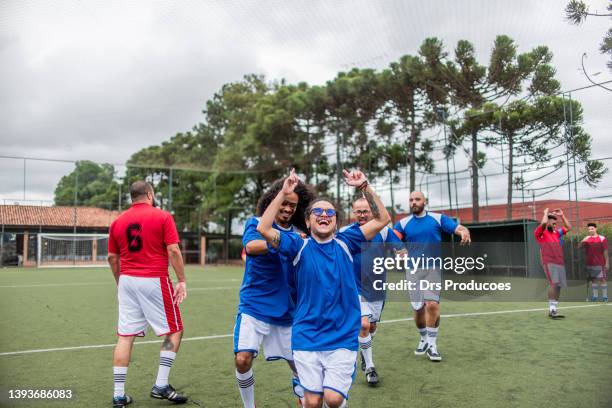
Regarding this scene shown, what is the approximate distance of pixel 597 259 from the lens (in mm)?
12258

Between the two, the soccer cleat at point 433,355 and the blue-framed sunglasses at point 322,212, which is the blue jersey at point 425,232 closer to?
the soccer cleat at point 433,355

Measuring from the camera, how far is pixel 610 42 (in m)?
4.21

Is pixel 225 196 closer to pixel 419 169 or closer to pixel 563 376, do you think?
pixel 419 169

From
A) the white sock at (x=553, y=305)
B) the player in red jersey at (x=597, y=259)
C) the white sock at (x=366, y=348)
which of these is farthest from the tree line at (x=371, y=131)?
the white sock at (x=366, y=348)

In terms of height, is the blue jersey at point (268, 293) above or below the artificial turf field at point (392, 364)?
above

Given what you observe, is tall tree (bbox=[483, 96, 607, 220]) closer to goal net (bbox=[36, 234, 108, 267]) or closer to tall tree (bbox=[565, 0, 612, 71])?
tall tree (bbox=[565, 0, 612, 71])

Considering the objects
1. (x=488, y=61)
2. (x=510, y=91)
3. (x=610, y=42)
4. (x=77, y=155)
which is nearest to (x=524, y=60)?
(x=488, y=61)

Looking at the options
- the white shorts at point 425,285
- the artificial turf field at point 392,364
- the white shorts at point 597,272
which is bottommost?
the artificial turf field at point 392,364

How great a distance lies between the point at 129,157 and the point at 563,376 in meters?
34.9

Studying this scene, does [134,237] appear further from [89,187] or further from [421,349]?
[89,187]

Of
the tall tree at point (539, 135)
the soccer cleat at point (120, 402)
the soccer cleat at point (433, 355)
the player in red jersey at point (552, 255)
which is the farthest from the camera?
the tall tree at point (539, 135)

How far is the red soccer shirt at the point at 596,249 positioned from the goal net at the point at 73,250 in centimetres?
3065

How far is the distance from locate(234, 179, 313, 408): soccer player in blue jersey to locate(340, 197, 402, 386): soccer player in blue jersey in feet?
4.39

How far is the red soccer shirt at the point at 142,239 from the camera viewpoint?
4.83m
